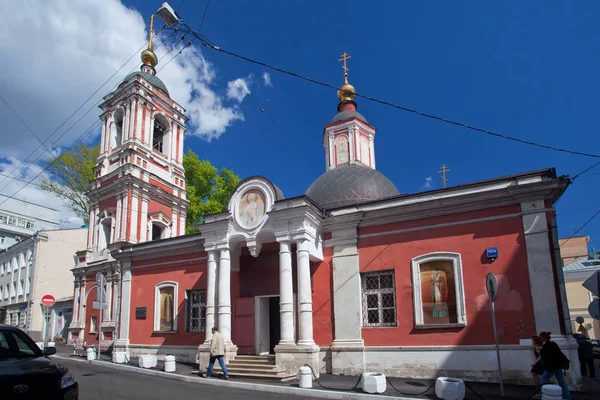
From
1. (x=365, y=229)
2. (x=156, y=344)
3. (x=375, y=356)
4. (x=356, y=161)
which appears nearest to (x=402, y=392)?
(x=375, y=356)

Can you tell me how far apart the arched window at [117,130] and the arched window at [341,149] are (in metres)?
12.2

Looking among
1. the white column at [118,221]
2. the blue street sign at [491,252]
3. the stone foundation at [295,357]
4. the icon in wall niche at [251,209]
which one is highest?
the white column at [118,221]

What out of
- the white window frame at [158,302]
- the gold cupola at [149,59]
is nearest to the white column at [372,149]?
the white window frame at [158,302]

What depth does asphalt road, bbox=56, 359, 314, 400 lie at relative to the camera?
9.55 metres

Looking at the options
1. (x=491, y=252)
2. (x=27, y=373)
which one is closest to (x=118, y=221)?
(x=491, y=252)

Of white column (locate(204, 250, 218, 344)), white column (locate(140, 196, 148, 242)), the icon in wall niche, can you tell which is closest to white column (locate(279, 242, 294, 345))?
the icon in wall niche

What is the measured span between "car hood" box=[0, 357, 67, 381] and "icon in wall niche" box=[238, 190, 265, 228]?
8.35m

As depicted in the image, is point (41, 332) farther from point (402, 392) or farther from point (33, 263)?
point (402, 392)

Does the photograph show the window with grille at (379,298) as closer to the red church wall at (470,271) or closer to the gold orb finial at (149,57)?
the red church wall at (470,271)

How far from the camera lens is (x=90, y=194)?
25312 mm

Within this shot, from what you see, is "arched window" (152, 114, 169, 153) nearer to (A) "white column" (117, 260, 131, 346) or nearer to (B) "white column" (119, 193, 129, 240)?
(B) "white column" (119, 193, 129, 240)

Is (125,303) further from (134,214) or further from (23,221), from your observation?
(23,221)

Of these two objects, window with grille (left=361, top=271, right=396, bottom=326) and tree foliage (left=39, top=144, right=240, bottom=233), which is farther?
tree foliage (left=39, top=144, right=240, bottom=233)

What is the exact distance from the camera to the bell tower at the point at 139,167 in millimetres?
23375
